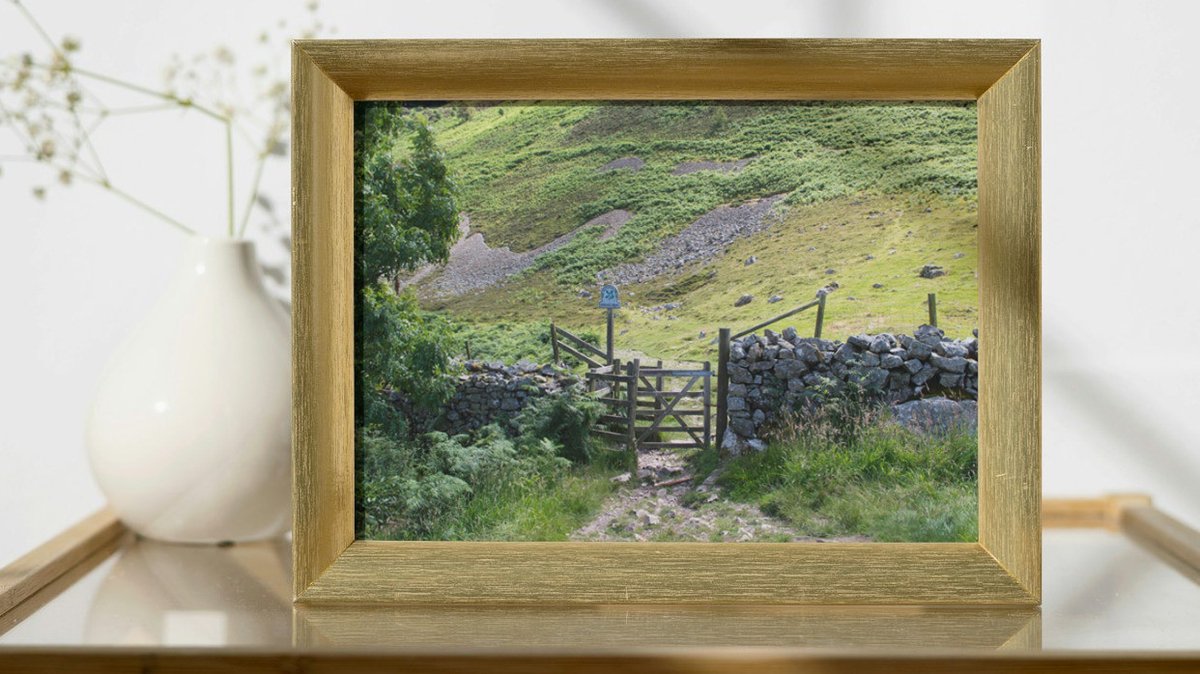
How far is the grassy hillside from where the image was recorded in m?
0.76

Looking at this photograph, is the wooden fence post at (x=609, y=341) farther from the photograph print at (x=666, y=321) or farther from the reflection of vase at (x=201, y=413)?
the reflection of vase at (x=201, y=413)

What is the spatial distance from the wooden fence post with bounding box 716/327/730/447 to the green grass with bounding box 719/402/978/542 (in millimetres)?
27

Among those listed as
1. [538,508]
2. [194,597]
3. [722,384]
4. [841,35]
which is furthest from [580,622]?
[841,35]

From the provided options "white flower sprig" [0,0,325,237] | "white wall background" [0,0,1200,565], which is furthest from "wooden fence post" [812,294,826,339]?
"white flower sprig" [0,0,325,237]

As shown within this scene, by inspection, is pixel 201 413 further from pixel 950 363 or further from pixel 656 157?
pixel 950 363

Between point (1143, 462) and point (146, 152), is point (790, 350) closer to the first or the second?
point (1143, 462)

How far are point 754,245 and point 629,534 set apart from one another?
0.24 metres

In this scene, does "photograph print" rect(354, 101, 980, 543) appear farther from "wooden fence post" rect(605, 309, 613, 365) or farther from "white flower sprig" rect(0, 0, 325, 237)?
"white flower sprig" rect(0, 0, 325, 237)

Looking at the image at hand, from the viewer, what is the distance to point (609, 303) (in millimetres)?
767

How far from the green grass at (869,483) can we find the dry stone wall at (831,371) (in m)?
0.02

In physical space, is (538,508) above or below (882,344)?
below

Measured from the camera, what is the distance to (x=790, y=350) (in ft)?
2.50

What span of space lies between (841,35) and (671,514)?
0.55 meters

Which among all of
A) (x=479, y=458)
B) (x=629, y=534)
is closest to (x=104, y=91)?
(x=479, y=458)
